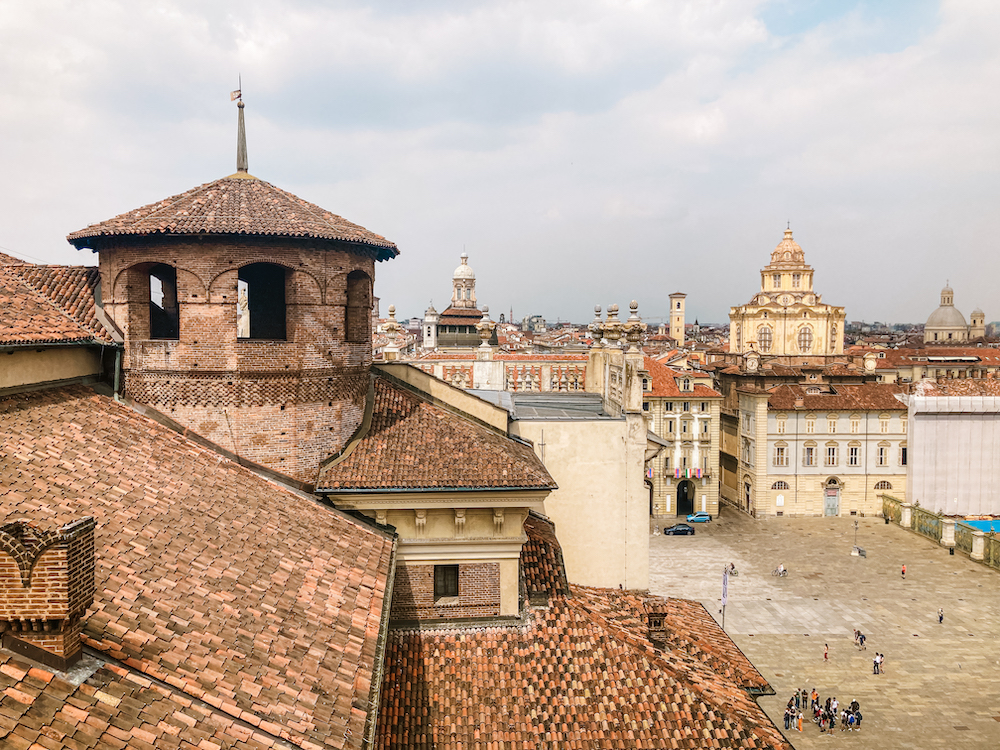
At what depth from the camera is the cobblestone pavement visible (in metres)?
31.9

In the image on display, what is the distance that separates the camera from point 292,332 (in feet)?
49.0

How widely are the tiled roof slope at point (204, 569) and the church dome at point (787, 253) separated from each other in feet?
367

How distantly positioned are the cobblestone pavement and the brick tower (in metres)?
26.3

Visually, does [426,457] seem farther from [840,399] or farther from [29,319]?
[840,399]

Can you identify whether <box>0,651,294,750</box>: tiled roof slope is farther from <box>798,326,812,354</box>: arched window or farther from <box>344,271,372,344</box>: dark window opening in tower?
<box>798,326,812,354</box>: arched window

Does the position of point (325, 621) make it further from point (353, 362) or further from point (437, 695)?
point (353, 362)

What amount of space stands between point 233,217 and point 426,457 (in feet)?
20.7

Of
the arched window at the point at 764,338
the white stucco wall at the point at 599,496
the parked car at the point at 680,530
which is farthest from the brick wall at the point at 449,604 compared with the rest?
the arched window at the point at 764,338

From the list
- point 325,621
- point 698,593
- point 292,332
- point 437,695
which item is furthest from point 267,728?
point 698,593

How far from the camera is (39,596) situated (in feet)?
21.0

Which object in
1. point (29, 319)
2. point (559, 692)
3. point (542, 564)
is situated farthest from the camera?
point (542, 564)

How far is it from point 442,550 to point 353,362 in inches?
185

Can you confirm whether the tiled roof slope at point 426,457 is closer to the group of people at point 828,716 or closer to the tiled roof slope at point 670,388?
the group of people at point 828,716

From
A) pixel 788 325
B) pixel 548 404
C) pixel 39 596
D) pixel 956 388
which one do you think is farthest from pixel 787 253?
pixel 39 596
